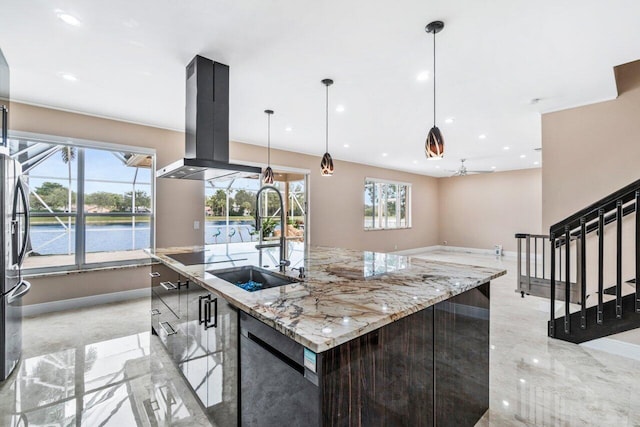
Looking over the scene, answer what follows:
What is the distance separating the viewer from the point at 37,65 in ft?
9.24

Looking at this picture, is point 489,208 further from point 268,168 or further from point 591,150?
point 268,168

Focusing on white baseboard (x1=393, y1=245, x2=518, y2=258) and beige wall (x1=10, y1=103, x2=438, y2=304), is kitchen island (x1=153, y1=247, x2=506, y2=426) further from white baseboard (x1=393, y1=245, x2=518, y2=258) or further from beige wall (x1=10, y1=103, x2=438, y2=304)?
white baseboard (x1=393, y1=245, x2=518, y2=258)

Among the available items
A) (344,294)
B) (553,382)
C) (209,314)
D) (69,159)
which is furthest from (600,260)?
(69,159)

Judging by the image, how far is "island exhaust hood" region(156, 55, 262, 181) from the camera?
2.65 m

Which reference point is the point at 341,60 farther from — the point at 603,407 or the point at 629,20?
the point at 603,407

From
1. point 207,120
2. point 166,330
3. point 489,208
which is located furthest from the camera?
point 489,208

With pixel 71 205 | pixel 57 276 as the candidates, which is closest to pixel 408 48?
pixel 71 205

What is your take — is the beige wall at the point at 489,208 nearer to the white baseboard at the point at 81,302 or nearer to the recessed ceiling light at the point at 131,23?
the white baseboard at the point at 81,302

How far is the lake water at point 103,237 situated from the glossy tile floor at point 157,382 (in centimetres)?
107

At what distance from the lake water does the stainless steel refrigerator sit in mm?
1800

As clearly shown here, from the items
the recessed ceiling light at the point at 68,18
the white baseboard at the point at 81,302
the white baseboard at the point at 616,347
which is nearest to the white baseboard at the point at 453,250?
the white baseboard at the point at 616,347

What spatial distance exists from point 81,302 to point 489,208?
406 inches

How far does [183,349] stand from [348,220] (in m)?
5.87

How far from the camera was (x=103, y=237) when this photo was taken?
13.8 ft
